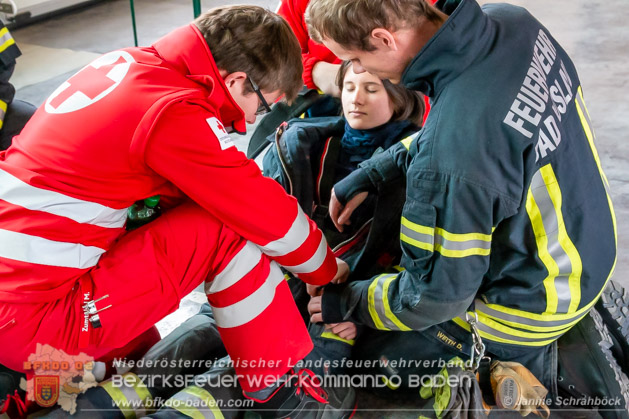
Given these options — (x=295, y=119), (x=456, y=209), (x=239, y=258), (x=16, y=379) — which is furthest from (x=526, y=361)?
(x=16, y=379)

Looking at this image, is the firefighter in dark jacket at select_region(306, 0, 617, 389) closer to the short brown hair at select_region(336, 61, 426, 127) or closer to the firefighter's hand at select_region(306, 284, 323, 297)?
the firefighter's hand at select_region(306, 284, 323, 297)

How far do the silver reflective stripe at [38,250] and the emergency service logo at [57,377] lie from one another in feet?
0.74

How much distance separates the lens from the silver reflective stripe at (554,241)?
5.69ft

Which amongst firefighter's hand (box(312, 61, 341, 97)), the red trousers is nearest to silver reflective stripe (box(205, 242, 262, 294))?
the red trousers

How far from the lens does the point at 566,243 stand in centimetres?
180

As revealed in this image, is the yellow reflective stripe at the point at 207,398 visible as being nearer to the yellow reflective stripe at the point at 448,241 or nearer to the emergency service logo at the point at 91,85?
the yellow reflective stripe at the point at 448,241

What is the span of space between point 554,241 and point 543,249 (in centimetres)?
4

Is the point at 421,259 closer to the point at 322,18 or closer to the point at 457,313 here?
the point at 457,313

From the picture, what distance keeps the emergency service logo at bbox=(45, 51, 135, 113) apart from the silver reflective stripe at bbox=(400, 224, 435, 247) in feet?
2.75

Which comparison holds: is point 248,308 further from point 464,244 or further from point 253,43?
point 253,43

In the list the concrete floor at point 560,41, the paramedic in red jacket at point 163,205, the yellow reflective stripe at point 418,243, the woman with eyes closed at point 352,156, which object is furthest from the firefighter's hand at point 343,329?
the concrete floor at point 560,41

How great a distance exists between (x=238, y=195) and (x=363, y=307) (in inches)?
22.2

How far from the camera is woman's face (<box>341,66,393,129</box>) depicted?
7.46 ft

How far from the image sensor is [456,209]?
5.43 ft
